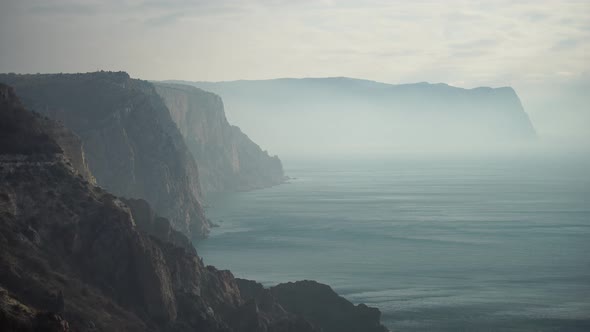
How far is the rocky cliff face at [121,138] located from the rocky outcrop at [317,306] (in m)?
77.9

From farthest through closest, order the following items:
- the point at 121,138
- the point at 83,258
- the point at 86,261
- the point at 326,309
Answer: the point at 121,138 → the point at 326,309 → the point at 83,258 → the point at 86,261

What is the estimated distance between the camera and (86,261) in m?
72.4

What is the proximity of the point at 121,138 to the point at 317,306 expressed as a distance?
304 feet

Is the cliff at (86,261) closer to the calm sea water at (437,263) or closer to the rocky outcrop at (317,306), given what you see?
the rocky outcrop at (317,306)

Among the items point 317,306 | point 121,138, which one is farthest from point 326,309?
point 121,138

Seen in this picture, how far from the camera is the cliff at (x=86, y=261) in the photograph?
209ft

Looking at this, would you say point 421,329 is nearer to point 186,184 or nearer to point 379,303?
point 379,303

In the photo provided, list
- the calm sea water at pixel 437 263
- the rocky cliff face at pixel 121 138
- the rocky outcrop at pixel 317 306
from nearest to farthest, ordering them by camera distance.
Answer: the rocky outcrop at pixel 317 306
the calm sea water at pixel 437 263
the rocky cliff face at pixel 121 138

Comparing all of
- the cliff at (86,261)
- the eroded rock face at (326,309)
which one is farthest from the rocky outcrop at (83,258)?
the eroded rock face at (326,309)

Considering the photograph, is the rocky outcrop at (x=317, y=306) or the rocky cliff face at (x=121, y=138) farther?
the rocky cliff face at (x=121, y=138)

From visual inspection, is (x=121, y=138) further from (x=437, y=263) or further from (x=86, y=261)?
(x=86, y=261)

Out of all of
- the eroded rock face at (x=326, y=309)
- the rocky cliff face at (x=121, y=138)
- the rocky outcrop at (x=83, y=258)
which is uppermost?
the rocky cliff face at (x=121, y=138)

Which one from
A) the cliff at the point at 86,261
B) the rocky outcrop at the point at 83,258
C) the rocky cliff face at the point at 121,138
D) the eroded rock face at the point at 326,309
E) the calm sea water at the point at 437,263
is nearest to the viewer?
the rocky outcrop at the point at 83,258

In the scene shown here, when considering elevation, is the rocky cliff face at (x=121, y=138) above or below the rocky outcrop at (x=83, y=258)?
above
